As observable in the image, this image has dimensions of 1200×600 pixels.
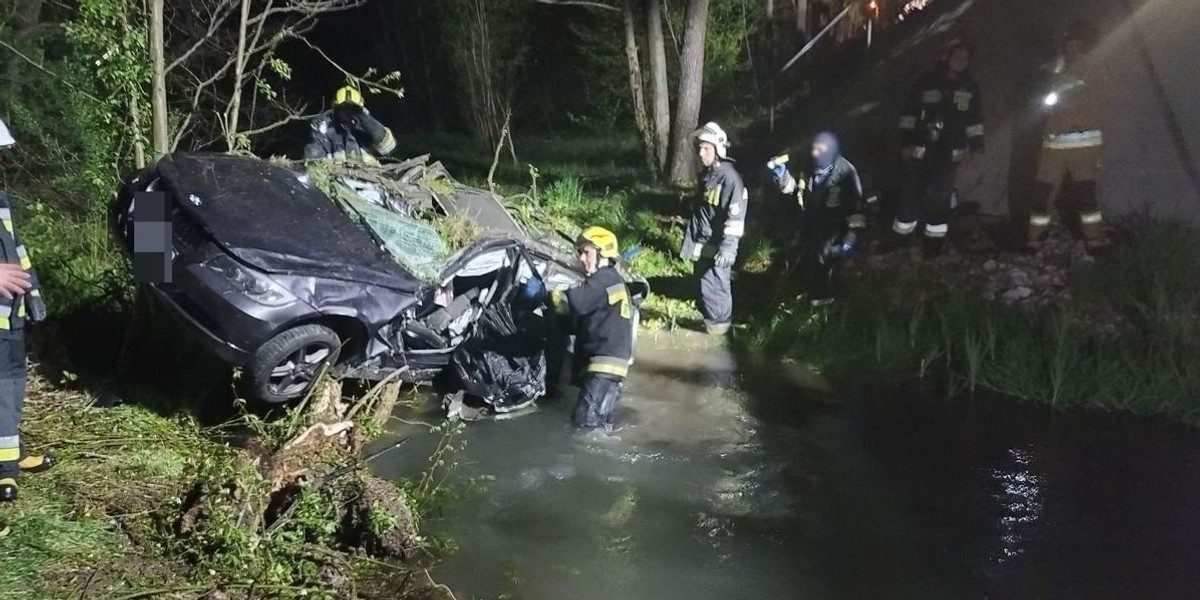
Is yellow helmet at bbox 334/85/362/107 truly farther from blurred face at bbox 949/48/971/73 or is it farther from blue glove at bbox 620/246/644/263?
blurred face at bbox 949/48/971/73

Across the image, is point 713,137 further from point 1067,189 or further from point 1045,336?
point 1067,189

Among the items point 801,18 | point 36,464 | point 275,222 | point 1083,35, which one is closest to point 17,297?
point 36,464

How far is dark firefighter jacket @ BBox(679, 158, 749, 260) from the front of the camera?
292 inches

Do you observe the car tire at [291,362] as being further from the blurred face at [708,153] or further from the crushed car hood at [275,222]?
the blurred face at [708,153]

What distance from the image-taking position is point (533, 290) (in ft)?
18.7

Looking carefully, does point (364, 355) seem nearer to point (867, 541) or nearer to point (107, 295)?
point (107, 295)

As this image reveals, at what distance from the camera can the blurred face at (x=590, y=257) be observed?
5648mm

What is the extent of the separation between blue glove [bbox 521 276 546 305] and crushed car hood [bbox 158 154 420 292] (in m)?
0.91

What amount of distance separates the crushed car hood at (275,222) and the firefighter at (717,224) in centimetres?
323

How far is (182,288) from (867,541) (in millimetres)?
3589

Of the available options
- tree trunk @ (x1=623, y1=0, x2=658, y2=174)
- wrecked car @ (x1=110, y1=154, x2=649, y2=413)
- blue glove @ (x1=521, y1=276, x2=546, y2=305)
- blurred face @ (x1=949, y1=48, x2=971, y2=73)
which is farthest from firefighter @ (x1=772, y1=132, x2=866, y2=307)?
tree trunk @ (x1=623, y1=0, x2=658, y2=174)

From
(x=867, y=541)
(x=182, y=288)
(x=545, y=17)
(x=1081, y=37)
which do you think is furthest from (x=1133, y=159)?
(x=545, y=17)

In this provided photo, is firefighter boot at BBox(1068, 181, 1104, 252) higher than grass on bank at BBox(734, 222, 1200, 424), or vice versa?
firefighter boot at BBox(1068, 181, 1104, 252)

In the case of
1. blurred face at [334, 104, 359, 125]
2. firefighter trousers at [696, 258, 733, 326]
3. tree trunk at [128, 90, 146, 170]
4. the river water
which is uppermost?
blurred face at [334, 104, 359, 125]
